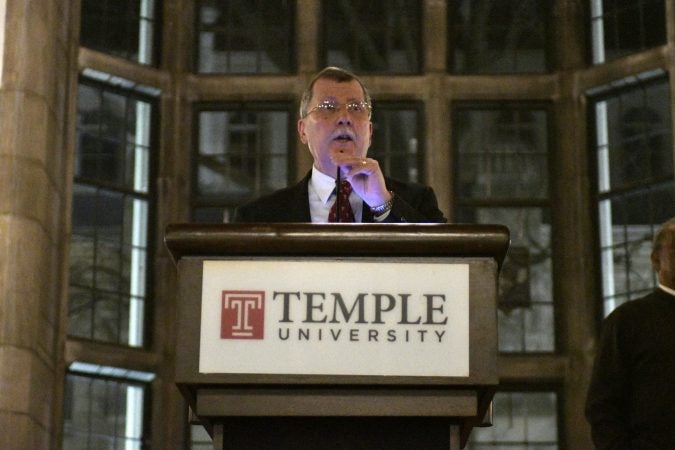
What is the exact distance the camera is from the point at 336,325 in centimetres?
217

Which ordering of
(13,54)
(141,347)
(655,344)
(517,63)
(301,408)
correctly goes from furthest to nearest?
(517,63)
(141,347)
(13,54)
(655,344)
(301,408)

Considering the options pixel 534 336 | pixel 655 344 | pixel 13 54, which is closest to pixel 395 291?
pixel 655 344

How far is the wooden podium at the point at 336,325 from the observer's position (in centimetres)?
215

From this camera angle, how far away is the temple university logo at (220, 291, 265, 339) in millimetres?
2170

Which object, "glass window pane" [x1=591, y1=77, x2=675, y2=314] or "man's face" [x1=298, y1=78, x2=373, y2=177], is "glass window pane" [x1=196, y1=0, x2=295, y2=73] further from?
"man's face" [x1=298, y1=78, x2=373, y2=177]

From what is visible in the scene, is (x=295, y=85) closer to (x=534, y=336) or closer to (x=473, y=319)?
(x=534, y=336)

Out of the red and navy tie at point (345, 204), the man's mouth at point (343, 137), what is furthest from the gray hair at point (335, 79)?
the red and navy tie at point (345, 204)

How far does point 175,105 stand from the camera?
7.77 m

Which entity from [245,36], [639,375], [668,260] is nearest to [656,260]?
[668,260]

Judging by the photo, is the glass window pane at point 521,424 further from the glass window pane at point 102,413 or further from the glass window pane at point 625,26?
the glass window pane at point 625,26

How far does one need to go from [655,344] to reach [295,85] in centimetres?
438

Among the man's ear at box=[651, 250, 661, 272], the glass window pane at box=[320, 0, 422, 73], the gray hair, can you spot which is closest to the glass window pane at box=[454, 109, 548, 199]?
the glass window pane at box=[320, 0, 422, 73]

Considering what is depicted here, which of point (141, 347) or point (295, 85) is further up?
point (295, 85)

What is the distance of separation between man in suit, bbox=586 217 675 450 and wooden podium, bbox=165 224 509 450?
4.62 ft
